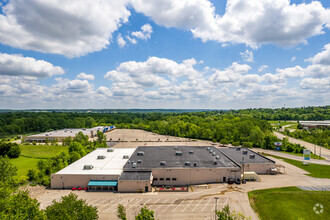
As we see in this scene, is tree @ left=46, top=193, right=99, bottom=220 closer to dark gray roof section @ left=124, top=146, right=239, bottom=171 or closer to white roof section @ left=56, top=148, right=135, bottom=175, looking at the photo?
white roof section @ left=56, top=148, right=135, bottom=175

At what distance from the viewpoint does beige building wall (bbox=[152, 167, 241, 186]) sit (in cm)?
4659

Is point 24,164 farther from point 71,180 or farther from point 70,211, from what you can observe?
point 70,211

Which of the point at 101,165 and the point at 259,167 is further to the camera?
the point at 259,167

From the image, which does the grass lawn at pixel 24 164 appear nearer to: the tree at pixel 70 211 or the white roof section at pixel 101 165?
the white roof section at pixel 101 165

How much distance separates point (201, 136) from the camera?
116 m

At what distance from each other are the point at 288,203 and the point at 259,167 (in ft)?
59.0

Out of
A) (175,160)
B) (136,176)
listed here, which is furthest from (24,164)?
(175,160)

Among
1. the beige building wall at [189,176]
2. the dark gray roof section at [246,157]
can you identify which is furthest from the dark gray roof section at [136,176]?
the dark gray roof section at [246,157]

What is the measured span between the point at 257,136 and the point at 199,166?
185 feet

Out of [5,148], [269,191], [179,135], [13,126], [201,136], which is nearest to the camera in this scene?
[269,191]

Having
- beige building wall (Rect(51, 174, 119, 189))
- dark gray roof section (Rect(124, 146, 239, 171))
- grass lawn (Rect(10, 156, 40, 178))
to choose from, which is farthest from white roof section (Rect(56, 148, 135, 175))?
grass lawn (Rect(10, 156, 40, 178))

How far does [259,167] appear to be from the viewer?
53906mm

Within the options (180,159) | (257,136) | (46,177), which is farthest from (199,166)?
(257,136)

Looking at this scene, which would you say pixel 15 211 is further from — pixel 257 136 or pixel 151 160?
pixel 257 136
